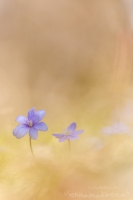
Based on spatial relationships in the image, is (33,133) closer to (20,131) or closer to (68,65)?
(20,131)

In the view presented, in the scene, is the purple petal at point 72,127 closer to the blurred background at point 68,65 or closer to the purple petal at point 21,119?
the blurred background at point 68,65

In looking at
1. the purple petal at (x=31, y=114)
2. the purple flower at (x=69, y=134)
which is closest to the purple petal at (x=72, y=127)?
the purple flower at (x=69, y=134)

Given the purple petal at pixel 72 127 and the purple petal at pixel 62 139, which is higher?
the purple petal at pixel 72 127

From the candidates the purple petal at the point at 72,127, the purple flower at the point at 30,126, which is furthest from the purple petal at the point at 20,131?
the purple petal at the point at 72,127

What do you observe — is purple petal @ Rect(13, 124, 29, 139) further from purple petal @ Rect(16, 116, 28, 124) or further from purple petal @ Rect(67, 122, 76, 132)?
purple petal @ Rect(67, 122, 76, 132)

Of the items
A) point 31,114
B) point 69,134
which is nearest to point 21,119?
point 31,114

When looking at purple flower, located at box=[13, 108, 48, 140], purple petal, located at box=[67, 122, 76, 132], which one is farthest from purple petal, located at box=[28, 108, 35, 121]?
purple petal, located at box=[67, 122, 76, 132]

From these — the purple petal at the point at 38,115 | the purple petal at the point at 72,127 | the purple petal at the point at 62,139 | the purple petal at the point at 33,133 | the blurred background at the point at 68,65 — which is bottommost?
the purple petal at the point at 62,139

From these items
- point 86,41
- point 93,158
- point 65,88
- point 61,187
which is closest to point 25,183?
point 61,187
